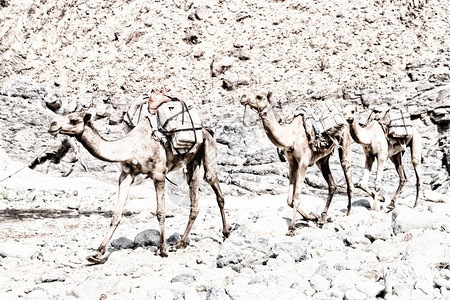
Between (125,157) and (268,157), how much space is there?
13423 millimetres

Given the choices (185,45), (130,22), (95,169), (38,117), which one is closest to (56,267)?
(95,169)

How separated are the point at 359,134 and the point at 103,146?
6226 millimetres

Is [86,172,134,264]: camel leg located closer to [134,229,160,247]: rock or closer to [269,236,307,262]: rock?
[134,229,160,247]: rock

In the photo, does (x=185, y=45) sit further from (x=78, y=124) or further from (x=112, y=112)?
(x=78, y=124)

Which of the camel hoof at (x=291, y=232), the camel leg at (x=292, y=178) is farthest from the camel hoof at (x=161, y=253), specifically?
the camel leg at (x=292, y=178)

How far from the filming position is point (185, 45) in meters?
30.8

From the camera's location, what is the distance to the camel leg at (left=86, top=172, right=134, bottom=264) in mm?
6016

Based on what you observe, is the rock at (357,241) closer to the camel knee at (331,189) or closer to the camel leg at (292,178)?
the camel leg at (292,178)

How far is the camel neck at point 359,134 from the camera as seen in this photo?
10055 mm

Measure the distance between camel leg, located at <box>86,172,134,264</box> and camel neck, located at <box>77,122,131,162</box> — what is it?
0.38 metres

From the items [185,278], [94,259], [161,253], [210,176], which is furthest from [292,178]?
[185,278]

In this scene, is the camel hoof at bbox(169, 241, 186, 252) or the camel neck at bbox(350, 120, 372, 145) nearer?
the camel hoof at bbox(169, 241, 186, 252)

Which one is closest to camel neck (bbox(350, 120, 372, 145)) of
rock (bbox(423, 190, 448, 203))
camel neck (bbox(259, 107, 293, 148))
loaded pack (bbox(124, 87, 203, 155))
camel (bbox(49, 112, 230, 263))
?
rock (bbox(423, 190, 448, 203))

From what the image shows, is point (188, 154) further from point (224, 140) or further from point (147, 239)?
point (224, 140)
